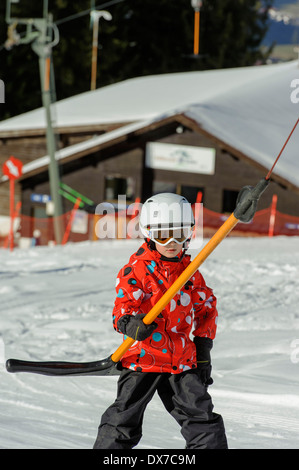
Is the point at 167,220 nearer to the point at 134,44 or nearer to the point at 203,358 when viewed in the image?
the point at 203,358

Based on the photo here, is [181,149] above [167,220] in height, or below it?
below

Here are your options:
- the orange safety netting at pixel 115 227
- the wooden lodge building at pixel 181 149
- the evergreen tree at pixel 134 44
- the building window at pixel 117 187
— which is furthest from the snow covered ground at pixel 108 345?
the evergreen tree at pixel 134 44

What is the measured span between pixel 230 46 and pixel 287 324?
35972 mm

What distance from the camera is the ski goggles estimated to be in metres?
3.75

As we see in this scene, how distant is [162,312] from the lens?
373cm

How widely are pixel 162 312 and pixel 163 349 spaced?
6.7 inches

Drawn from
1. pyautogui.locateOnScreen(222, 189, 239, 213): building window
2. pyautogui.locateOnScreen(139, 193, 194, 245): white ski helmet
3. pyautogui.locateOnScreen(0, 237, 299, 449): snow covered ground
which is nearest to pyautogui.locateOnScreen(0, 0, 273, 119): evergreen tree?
pyautogui.locateOnScreen(222, 189, 239, 213): building window

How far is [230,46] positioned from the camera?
42000mm

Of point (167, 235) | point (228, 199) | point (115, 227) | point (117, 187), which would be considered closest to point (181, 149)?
point (228, 199)

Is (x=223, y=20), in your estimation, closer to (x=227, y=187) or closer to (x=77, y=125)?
(x=77, y=125)

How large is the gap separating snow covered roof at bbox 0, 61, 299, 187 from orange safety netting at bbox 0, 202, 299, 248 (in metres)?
2.55

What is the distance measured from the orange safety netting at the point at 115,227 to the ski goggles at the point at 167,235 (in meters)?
14.3

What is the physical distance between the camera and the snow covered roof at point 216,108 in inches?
960
